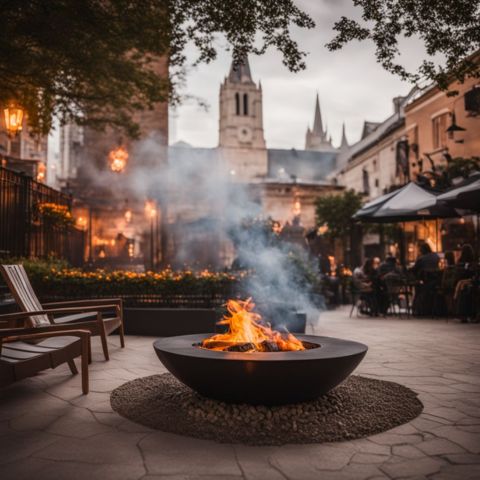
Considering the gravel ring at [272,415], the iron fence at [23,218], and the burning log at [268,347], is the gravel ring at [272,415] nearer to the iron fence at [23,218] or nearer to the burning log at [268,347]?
the burning log at [268,347]

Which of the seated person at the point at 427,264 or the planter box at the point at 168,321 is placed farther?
the seated person at the point at 427,264

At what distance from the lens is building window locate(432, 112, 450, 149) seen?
19547 millimetres

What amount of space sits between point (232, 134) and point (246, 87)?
9939 mm

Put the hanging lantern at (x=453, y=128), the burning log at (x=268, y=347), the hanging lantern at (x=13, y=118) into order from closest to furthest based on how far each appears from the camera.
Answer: the burning log at (x=268, y=347) < the hanging lantern at (x=13, y=118) < the hanging lantern at (x=453, y=128)

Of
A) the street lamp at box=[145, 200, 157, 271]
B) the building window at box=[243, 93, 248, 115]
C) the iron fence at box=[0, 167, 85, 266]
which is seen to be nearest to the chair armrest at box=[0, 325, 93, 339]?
the iron fence at box=[0, 167, 85, 266]

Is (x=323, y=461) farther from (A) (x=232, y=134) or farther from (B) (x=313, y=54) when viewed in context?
(A) (x=232, y=134)

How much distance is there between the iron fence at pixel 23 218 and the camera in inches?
396

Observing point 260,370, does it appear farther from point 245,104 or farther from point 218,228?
point 245,104

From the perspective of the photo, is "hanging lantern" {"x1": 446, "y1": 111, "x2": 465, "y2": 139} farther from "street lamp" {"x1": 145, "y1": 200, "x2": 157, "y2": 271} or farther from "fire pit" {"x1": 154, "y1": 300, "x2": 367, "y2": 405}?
"fire pit" {"x1": 154, "y1": 300, "x2": 367, "y2": 405}

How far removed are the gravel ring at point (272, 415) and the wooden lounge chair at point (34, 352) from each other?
0.61 m

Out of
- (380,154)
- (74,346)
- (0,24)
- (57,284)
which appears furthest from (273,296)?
(380,154)

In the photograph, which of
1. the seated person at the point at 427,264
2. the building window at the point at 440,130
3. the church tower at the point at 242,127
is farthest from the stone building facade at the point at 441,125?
the church tower at the point at 242,127

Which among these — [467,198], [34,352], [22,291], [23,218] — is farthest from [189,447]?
[23,218]

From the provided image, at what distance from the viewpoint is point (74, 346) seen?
466 cm
